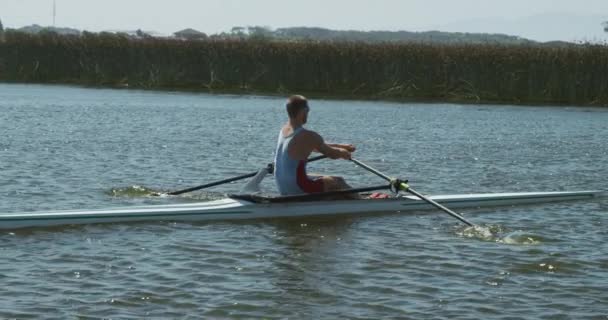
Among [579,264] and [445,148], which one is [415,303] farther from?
[445,148]

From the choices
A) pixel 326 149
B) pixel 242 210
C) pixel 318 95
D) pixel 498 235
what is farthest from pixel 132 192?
pixel 318 95

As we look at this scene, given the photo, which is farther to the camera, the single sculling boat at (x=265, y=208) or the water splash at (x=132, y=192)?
the water splash at (x=132, y=192)

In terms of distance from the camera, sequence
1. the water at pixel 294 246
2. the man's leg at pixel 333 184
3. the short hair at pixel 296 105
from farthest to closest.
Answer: the man's leg at pixel 333 184 → the short hair at pixel 296 105 → the water at pixel 294 246

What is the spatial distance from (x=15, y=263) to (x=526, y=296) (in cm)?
486

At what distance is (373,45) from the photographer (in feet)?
135

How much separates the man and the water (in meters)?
0.44

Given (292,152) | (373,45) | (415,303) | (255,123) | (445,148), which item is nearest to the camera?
(415,303)

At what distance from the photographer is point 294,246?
13.3 meters

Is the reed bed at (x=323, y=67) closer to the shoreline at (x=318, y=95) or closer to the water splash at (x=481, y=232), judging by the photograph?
the shoreline at (x=318, y=95)

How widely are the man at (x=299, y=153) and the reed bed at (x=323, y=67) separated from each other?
24.5 meters

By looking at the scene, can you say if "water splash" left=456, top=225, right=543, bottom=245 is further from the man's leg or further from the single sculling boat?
the man's leg

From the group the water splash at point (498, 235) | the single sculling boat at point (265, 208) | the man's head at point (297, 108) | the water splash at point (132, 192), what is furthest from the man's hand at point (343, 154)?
the water splash at point (132, 192)

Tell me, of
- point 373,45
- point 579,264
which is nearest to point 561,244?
point 579,264

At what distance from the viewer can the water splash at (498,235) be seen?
13664 millimetres
